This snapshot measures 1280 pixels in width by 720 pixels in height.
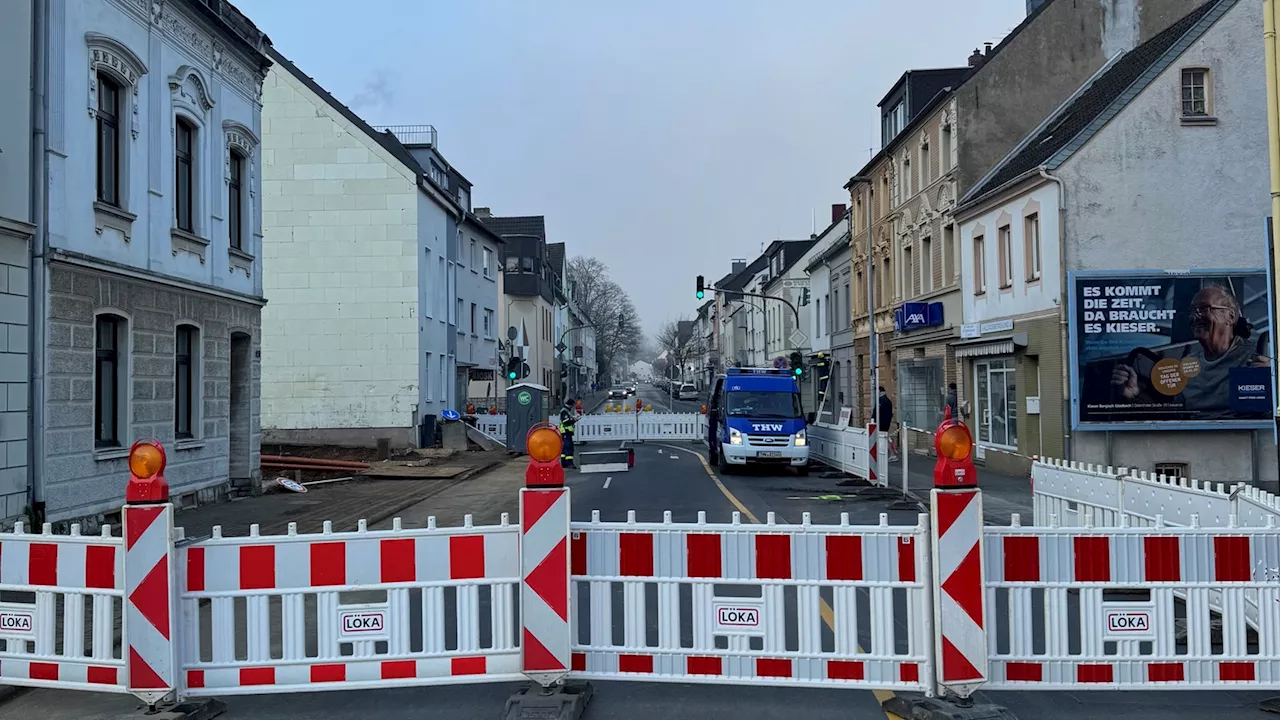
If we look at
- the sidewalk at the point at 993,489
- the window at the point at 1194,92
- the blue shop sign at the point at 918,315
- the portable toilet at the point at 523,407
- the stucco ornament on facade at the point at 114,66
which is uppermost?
the window at the point at 1194,92

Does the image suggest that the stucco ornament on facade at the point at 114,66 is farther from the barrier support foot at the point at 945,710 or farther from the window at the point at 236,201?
the barrier support foot at the point at 945,710

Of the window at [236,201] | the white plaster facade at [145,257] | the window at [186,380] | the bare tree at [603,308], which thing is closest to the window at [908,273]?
the white plaster facade at [145,257]

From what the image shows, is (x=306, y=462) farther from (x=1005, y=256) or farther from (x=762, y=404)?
(x=1005, y=256)

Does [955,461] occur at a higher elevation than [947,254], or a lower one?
lower

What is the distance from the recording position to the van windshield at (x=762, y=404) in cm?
2283

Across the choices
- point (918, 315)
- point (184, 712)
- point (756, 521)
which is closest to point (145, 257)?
point (756, 521)

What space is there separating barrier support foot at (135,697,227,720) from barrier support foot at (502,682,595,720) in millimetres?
1668

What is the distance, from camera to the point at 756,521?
14188 millimetres

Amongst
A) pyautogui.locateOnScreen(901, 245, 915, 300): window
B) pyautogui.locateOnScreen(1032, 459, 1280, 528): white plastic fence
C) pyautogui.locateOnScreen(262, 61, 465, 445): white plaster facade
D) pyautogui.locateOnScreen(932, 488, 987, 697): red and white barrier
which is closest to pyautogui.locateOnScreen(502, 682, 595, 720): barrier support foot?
pyautogui.locateOnScreen(932, 488, 987, 697): red and white barrier

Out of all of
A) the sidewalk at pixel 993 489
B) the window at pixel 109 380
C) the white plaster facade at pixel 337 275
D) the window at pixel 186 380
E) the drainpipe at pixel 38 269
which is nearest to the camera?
the drainpipe at pixel 38 269

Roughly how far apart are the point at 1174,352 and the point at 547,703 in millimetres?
18887

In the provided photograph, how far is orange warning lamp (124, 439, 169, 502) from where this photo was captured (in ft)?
18.0

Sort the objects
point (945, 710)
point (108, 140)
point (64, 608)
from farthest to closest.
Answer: point (108, 140) → point (64, 608) → point (945, 710)

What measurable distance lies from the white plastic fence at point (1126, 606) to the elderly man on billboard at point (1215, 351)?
16280mm
